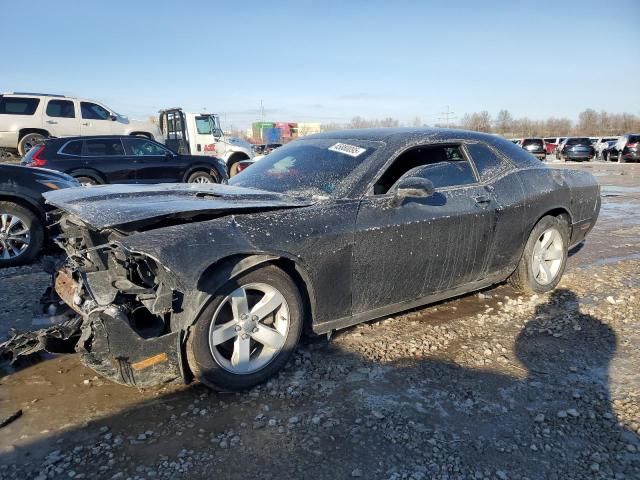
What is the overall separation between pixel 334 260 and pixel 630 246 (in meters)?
5.65

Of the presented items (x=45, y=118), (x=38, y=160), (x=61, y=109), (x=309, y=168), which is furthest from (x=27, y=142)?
(x=309, y=168)

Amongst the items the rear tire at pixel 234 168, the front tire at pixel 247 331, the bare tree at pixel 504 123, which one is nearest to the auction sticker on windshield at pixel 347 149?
the front tire at pixel 247 331

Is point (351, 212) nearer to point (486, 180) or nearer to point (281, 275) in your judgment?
point (281, 275)

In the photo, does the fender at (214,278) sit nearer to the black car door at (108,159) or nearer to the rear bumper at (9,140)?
the black car door at (108,159)

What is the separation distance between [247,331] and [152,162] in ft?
28.8

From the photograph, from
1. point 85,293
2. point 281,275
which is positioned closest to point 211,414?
point 281,275

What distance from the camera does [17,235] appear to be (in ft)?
18.3

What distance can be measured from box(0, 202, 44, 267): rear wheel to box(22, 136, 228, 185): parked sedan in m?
3.86

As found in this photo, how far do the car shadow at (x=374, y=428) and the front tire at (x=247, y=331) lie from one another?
0.46ft

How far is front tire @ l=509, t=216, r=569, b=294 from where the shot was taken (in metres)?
4.61

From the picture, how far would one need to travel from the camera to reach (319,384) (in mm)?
3068

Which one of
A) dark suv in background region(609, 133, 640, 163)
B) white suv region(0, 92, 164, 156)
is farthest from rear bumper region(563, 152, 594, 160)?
white suv region(0, 92, 164, 156)

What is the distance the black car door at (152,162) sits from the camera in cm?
1060

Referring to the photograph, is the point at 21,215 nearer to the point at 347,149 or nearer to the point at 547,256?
the point at 347,149
